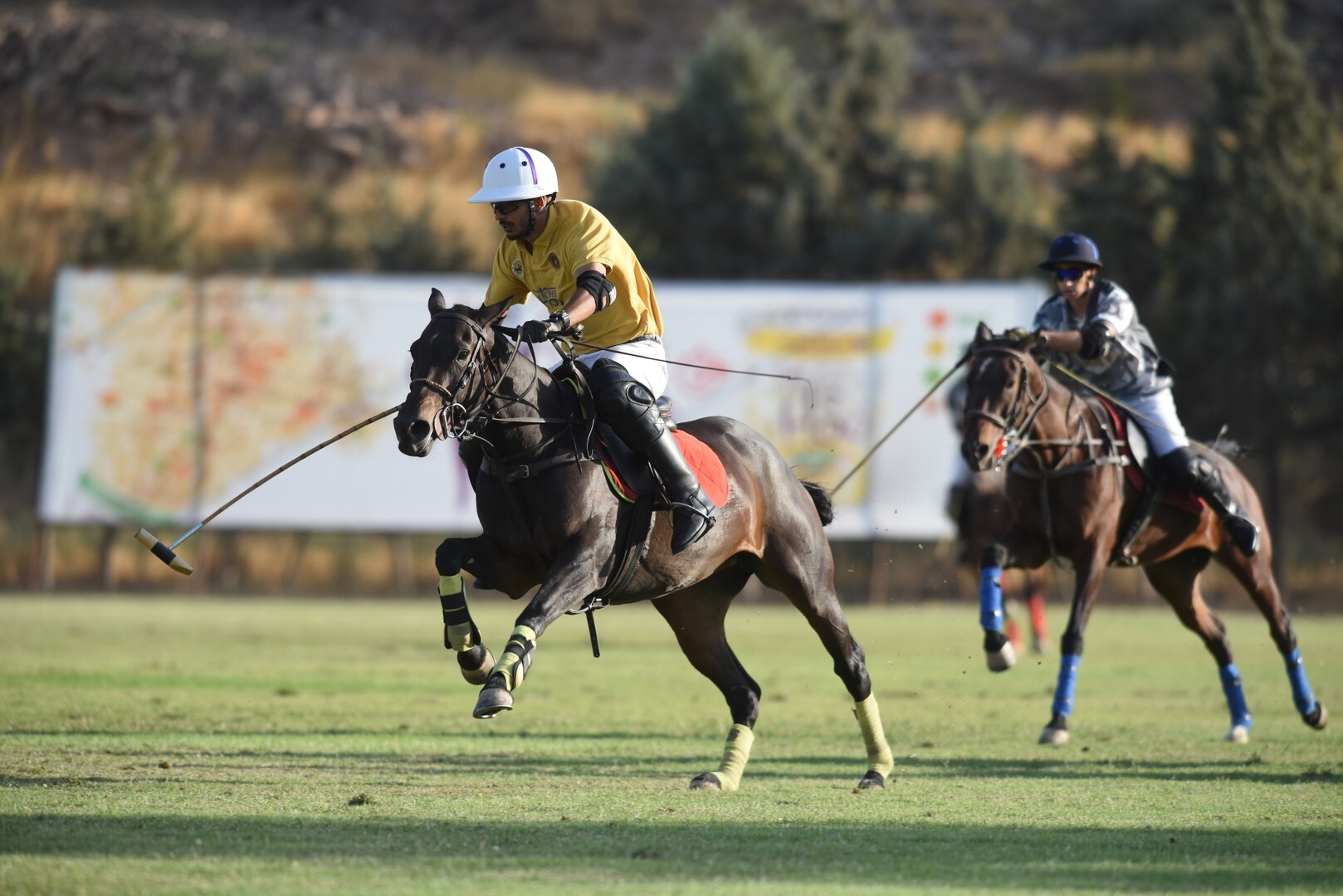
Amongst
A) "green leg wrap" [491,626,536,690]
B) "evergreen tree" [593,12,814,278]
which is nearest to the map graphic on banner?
"evergreen tree" [593,12,814,278]

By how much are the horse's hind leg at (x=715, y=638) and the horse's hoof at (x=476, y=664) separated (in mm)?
1334

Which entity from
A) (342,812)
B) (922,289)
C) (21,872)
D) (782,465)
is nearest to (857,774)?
(782,465)

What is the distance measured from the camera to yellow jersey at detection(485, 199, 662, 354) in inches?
315

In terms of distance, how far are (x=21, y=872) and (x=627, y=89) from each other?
49754 mm

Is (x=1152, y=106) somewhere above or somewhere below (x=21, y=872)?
above

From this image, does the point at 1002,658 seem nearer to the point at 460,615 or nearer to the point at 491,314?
the point at 460,615

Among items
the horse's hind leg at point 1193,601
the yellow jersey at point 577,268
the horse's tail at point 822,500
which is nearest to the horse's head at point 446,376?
the yellow jersey at point 577,268

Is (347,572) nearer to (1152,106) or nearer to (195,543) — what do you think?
(195,543)

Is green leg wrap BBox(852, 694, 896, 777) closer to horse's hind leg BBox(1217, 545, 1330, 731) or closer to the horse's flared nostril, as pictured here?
the horse's flared nostril

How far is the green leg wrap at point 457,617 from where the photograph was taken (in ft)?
24.2

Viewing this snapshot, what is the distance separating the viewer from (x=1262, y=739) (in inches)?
436

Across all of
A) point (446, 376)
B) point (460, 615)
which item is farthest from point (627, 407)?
point (460, 615)

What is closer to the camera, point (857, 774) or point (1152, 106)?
point (857, 774)

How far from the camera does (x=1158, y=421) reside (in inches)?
449
